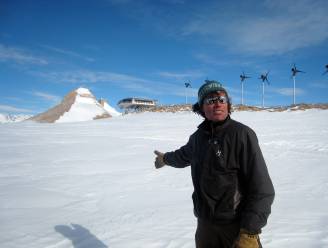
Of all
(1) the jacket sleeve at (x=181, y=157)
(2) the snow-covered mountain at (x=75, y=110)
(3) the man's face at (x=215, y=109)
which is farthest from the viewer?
(2) the snow-covered mountain at (x=75, y=110)

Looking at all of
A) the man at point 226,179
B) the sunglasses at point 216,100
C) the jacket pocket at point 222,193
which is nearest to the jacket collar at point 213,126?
the man at point 226,179

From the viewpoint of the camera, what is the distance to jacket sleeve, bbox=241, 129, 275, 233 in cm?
229

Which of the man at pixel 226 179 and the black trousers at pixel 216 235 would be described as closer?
the man at pixel 226 179


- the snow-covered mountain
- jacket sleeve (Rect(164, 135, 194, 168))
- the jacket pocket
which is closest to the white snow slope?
jacket sleeve (Rect(164, 135, 194, 168))

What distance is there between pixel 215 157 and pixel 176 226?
2975 mm

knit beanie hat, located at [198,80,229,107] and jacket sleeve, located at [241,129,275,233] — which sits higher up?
knit beanie hat, located at [198,80,229,107]

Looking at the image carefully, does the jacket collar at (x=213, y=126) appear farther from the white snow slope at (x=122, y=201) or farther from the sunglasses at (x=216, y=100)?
the white snow slope at (x=122, y=201)

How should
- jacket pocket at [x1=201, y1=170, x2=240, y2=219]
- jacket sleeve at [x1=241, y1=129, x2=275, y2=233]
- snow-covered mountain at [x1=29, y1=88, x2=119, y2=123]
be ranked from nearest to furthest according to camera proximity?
jacket sleeve at [x1=241, y1=129, x2=275, y2=233]
jacket pocket at [x1=201, y1=170, x2=240, y2=219]
snow-covered mountain at [x1=29, y1=88, x2=119, y2=123]

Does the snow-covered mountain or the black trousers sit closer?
the black trousers

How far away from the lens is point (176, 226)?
16.6 ft

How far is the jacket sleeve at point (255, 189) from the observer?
229cm

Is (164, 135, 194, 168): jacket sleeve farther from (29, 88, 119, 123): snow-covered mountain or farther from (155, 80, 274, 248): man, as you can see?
(29, 88, 119, 123): snow-covered mountain

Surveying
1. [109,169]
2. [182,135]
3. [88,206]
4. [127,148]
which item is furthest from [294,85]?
[88,206]

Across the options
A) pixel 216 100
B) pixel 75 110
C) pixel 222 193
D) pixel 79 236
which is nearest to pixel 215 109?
pixel 216 100
